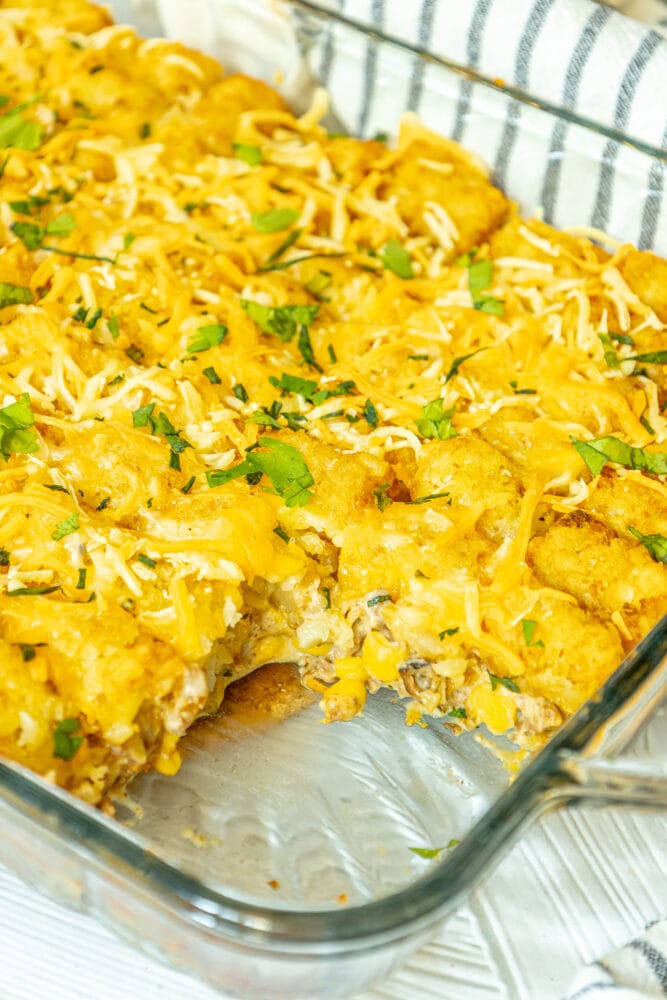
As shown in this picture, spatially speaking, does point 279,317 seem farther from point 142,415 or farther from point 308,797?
point 308,797

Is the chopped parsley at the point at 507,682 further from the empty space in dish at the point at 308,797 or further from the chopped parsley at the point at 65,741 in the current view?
the chopped parsley at the point at 65,741

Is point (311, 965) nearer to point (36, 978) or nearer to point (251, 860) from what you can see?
point (251, 860)

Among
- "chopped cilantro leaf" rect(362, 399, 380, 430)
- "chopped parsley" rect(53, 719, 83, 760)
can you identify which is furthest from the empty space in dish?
"chopped cilantro leaf" rect(362, 399, 380, 430)

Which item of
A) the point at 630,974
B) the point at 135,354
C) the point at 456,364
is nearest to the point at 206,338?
the point at 135,354

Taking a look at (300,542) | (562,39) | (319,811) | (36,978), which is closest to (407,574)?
(300,542)

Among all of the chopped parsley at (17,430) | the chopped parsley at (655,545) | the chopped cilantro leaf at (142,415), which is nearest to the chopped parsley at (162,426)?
the chopped cilantro leaf at (142,415)
